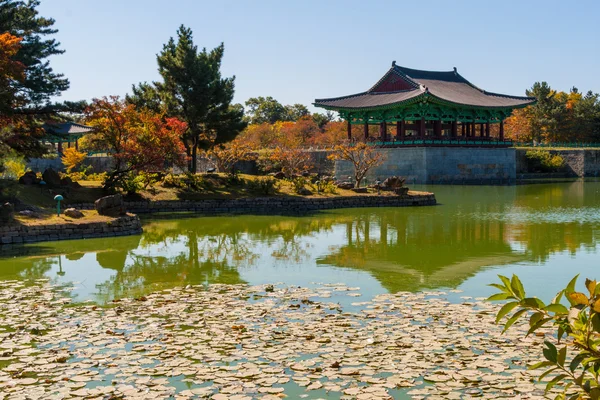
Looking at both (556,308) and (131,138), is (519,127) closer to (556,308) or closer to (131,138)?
(131,138)

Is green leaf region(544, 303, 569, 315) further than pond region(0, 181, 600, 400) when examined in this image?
No

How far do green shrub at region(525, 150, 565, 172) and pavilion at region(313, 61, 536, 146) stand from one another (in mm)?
4956

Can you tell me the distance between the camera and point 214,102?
101 ft

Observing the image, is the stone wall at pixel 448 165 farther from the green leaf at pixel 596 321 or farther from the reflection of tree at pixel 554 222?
the green leaf at pixel 596 321

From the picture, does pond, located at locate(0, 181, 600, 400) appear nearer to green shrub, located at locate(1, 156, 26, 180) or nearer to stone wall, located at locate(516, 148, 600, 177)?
green shrub, located at locate(1, 156, 26, 180)

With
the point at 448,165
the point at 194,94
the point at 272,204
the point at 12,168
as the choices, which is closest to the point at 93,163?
the point at 194,94

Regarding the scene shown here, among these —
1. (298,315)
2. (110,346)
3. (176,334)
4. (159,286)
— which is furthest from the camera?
(159,286)

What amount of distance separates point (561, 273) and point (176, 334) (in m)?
7.74

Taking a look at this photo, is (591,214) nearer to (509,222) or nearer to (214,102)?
(509,222)

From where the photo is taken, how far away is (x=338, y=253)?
15.4m

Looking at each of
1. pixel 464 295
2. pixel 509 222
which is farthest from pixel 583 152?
pixel 464 295

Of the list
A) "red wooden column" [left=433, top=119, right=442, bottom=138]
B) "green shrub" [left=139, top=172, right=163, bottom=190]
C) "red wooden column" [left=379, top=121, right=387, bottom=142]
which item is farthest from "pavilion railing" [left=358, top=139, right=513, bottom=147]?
"green shrub" [left=139, top=172, right=163, bottom=190]

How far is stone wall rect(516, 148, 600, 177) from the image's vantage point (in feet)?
168

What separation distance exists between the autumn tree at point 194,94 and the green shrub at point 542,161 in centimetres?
2868
